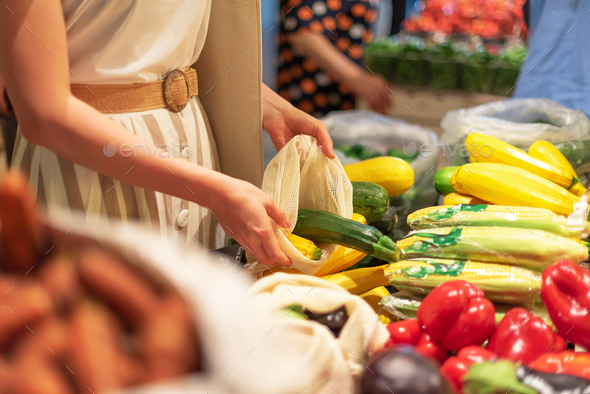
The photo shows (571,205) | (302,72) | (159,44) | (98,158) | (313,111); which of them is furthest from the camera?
(313,111)

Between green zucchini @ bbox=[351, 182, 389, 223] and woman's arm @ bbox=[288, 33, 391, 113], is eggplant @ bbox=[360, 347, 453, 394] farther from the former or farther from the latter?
woman's arm @ bbox=[288, 33, 391, 113]

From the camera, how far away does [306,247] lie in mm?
859

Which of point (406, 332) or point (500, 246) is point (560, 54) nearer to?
point (500, 246)

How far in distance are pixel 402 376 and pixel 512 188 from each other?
78cm

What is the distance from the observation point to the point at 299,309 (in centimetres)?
57

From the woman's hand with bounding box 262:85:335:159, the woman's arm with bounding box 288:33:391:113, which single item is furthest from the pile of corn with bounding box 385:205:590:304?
the woman's arm with bounding box 288:33:391:113

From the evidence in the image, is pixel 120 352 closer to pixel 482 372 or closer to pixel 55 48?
pixel 482 372

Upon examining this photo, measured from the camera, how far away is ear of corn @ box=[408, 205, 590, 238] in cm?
84

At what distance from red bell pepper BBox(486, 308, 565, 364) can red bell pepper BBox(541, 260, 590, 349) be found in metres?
0.03

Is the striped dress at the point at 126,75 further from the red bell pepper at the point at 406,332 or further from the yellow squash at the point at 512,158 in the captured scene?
the yellow squash at the point at 512,158

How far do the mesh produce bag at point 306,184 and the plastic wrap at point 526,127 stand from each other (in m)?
0.64

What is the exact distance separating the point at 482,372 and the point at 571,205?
725mm

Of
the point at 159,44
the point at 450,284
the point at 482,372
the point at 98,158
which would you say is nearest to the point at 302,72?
the point at 159,44

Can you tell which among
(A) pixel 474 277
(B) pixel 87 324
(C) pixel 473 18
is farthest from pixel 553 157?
(C) pixel 473 18
